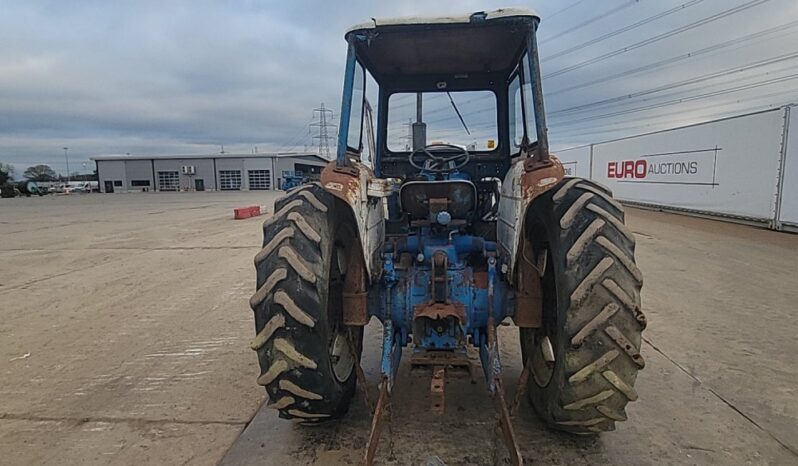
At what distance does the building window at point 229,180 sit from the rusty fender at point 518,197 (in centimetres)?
6146

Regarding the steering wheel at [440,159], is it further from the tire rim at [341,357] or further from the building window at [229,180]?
the building window at [229,180]

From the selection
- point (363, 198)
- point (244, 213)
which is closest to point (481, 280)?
point (363, 198)

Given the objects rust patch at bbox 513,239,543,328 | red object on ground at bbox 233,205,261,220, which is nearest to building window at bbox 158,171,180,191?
red object on ground at bbox 233,205,261,220

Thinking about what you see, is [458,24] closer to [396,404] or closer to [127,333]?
[396,404]

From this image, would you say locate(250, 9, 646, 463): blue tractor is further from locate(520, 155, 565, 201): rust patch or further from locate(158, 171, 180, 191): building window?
locate(158, 171, 180, 191): building window

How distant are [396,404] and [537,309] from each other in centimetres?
114

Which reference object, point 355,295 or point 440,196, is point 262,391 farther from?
point 440,196

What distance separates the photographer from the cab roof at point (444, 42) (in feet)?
8.82

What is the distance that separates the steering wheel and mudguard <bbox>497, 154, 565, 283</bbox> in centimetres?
96

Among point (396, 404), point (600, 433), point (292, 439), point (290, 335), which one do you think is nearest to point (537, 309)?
point (600, 433)

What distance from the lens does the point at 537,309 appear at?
2795 mm

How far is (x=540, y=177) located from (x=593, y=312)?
2.27 ft

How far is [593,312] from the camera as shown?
2260 millimetres

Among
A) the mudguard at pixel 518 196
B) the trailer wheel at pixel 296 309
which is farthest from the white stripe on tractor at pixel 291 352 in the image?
the mudguard at pixel 518 196
